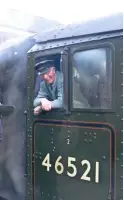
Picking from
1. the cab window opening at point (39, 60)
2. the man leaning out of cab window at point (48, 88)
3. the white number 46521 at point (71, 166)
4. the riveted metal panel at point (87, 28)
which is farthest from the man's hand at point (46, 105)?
the riveted metal panel at point (87, 28)

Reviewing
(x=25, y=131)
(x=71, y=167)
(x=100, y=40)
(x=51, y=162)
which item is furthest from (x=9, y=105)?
(x=100, y=40)

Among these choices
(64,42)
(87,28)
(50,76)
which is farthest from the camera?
(50,76)

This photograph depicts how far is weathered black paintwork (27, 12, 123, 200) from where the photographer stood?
2691mm

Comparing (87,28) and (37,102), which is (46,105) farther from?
(87,28)

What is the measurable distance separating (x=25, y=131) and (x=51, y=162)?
574 mm

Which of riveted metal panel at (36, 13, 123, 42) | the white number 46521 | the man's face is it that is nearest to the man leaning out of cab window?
the man's face

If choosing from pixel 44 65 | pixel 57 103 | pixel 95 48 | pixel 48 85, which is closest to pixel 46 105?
pixel 57 103

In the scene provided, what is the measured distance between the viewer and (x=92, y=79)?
2871 mm

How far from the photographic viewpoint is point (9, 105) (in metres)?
3.76

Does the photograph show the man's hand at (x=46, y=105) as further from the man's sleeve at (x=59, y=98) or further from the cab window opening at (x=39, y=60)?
the cab window opening at (x=39, y=60)

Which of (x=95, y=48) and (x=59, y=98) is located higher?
(x=95, y=48)

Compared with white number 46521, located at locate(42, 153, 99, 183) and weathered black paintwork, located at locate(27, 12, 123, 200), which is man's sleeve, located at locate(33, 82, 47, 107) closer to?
weathered black paintwork, located at locate(27, 12, 123, 200)

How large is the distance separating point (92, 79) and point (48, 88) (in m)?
0.55

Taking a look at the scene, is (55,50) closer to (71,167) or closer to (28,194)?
(71,167)
